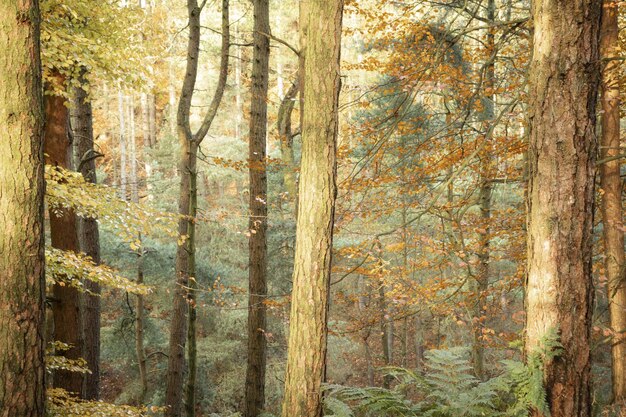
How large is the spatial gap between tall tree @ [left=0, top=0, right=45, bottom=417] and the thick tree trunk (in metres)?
3.20

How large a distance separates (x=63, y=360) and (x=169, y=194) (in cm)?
1251

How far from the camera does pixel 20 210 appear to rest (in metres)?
3.75

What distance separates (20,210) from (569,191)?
150 inches

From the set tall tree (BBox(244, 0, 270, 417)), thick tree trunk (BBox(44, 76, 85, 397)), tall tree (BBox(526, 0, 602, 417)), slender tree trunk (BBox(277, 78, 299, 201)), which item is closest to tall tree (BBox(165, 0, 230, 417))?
tall tree (BBox(244, 0, 270, 417))

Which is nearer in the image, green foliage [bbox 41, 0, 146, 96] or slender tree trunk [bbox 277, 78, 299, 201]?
green foliage [bbox 41, 0, 146, 96]

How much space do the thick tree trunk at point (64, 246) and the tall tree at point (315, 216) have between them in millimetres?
3998

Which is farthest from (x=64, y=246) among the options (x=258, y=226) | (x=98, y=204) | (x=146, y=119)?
(x=146, y=119)

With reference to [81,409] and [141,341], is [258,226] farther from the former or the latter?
[141,341]

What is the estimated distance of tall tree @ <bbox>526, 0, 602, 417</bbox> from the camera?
3631mm

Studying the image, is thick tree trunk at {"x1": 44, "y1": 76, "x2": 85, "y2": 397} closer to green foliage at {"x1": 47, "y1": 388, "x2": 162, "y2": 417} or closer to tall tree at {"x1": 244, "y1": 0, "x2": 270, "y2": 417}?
green foliage at {"x1": 47, "y1": 388, "x2": 162, "y2": 417}

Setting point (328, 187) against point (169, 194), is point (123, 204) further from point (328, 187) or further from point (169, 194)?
point (169, 194)

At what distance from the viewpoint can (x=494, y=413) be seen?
3959 mm

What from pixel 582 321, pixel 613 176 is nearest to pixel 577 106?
pixel 582 321

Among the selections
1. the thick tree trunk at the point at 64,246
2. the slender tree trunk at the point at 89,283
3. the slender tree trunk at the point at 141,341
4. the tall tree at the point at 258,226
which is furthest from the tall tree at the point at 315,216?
the slender tree trunk at the point at 141,341
